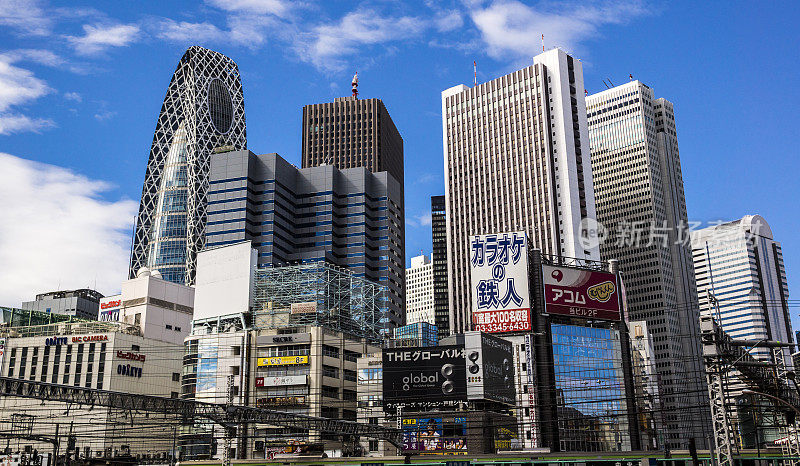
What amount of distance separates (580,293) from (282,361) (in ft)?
150

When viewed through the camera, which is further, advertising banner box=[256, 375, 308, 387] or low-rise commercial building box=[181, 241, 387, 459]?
advertising banner box=[256, 375, 308, 387]

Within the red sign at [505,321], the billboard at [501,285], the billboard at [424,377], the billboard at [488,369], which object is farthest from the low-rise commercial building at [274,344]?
the billboard at [501,285]

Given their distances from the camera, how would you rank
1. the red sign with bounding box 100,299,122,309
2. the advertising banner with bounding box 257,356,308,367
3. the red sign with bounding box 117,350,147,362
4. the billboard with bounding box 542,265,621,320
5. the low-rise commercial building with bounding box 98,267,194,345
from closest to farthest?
the advertising banner with bounding box 257,356,308,367, the billboard with bounding box 542,265,621,320, the red sign with bounding box 117,350,147,362, the low-rise commercial building with bounding box 98,267,194,345, the red sign with bounding box 100,299,122,309

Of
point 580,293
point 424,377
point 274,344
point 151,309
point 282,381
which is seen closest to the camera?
point 424,377

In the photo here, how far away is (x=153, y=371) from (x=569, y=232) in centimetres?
10416

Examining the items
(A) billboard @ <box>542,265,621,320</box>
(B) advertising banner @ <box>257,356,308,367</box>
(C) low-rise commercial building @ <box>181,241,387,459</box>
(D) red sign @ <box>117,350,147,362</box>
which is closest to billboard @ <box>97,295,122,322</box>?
(D) red sign @ <box>117,350,147,362</box>

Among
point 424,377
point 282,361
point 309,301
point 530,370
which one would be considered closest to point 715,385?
point 424,377

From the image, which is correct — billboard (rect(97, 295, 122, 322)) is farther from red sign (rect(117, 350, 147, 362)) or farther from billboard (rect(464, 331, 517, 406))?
billboard (rect(464, 331, 517, 406))

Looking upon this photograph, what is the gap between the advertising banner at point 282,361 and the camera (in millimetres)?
115562

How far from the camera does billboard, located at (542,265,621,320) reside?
119m

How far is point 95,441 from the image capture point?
442 ft

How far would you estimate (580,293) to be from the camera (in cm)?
12075

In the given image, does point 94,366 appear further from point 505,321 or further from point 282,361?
point 505,321

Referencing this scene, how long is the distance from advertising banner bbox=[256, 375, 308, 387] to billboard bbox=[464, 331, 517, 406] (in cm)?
2514
